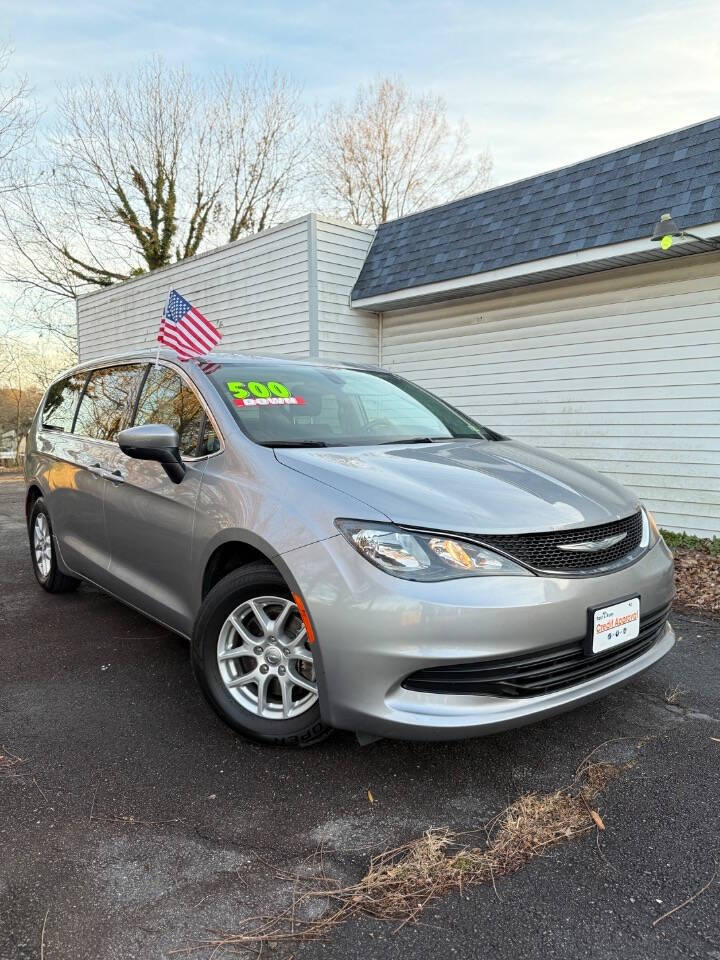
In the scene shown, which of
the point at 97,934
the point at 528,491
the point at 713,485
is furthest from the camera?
the point at 713,485

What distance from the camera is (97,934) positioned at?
1621 millimetres

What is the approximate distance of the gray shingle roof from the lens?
585 cm

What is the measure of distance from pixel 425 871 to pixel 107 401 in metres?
3.09

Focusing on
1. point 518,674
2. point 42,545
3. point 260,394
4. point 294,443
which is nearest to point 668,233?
point 260,394

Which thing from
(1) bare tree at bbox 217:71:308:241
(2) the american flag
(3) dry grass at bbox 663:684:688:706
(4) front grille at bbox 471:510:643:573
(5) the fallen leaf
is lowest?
(3) dry grass at bbox 663:684:688:706

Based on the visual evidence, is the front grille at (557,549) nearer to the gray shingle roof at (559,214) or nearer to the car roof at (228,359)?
the car roof at (228,359)

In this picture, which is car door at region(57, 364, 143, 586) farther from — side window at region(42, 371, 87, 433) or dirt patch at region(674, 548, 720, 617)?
dirt patch at region(674, 548, 720, 617)

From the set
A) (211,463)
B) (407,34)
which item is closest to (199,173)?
(407,34)

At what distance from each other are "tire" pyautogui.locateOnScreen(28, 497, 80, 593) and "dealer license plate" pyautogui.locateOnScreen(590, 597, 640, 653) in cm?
358

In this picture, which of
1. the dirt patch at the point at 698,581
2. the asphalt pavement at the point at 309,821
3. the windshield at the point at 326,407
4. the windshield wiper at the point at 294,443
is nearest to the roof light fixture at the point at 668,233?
the dirt patch at the point at 698,581

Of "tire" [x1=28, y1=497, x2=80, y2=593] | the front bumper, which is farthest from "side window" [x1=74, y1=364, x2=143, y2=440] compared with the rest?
the front bumper

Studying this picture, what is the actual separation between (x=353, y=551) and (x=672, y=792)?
137 centimetres

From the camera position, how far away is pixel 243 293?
31.5ft

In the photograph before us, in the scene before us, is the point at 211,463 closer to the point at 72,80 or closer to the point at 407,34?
the point at 407,34
